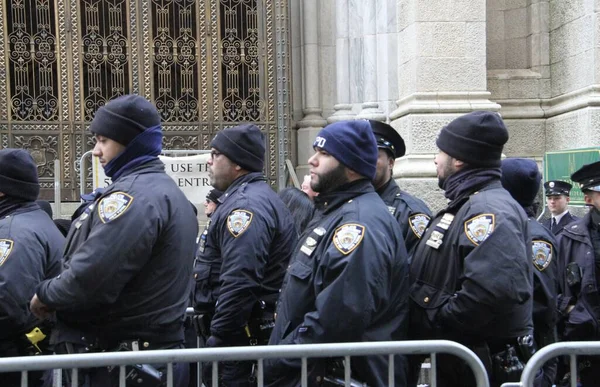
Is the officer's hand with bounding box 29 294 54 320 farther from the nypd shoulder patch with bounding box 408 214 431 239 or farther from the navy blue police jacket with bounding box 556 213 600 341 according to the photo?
the navy blue police jacket with bounding box 556 213 600 341

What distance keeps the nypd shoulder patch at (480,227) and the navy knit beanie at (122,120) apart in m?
1.63

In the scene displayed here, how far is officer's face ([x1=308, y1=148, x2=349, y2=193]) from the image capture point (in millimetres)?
3848

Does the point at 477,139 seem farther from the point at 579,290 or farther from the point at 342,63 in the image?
the point at 342,63

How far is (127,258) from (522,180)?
250cm

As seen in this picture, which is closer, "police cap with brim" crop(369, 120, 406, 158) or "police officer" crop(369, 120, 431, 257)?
"police officer" crop(369, 120, 431, 257)

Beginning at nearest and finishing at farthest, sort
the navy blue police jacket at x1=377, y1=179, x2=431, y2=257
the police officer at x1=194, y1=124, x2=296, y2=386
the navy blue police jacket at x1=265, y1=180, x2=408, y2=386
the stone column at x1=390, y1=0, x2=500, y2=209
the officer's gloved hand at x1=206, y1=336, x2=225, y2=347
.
Result: 1. the navy blue police jacket at x1=265, y1=180, x2=408, y2=386
2. the police officer at x1=194, y1=124, x2=296, y2=386
3. the officer's gloved hand at x1=206, y1=336, x2=225, y2=347
4. the navy blue police jacket at x1=377, y1=179, x2=431, y2=257
5. the stone column at x1=390, y1=0, x2=500, y2=209

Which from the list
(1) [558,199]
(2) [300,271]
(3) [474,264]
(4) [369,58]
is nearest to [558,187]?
(1) [558,199]

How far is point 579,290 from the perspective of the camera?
573 cm

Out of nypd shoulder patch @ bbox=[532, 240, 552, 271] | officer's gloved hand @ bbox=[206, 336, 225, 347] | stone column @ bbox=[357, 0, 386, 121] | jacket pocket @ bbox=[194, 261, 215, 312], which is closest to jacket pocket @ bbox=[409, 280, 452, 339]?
nypd shoulder patch @ bbox=[532, 240, 552, 271]

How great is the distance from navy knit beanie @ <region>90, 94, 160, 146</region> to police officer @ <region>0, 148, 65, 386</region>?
827 millimetres

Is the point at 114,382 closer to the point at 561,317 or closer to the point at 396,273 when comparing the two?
the point at 396,273

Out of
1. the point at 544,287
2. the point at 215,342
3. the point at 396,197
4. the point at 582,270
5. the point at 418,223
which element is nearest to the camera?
the point at 544,287

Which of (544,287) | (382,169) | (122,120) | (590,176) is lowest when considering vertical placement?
(544,287)

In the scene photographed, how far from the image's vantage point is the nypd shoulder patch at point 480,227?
3.66m
